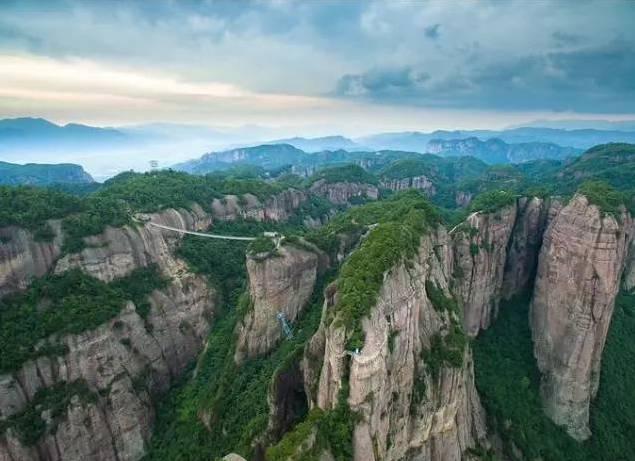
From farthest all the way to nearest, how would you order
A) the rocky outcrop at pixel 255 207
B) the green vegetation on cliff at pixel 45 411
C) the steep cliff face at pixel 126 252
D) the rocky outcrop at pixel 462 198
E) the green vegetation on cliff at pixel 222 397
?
1. the rocky outcrop at pixel 462 198
2. the rocky outcrop at pixel 255 207
3. the steep cliff face at pixel 126 252
4. the green vegetation on cliff at pixel 45 411
5. the green vegetation on cliff at pixel 222 397

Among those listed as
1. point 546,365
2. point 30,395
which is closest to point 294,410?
point 30,395

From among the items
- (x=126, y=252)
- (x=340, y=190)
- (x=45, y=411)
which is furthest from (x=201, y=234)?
(x=340, y=190)

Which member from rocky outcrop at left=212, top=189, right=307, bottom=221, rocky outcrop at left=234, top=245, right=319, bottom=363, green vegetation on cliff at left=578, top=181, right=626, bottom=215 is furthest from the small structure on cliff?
rocky outcrop at left=212, top=189, right=307, bottom=221

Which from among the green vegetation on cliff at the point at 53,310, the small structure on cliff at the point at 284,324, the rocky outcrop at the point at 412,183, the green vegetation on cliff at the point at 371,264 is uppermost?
the green vegetation on cliff at the point at 371,264

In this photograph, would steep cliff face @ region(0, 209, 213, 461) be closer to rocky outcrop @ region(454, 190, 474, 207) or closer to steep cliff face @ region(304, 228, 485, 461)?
steep cliff face @ region(304, 228, 485, 461)

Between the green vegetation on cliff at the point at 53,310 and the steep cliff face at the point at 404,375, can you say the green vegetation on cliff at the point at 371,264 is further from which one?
the green vegetation on cliff at the point at 53,310

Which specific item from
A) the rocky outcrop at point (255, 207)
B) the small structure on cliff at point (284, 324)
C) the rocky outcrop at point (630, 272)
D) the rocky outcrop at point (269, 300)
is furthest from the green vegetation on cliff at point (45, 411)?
the rocky outcrop at point (630, 272)

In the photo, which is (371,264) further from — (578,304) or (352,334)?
(578,304)
